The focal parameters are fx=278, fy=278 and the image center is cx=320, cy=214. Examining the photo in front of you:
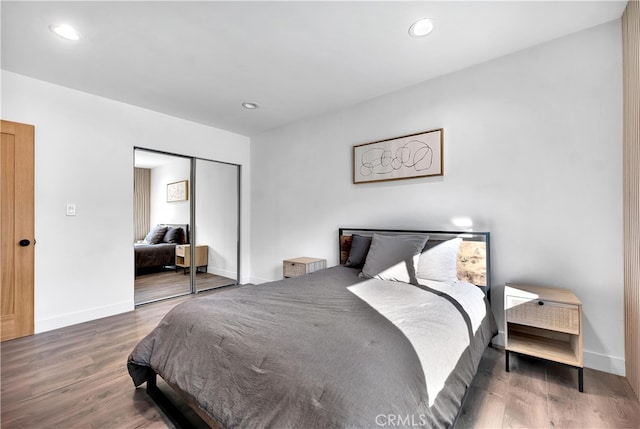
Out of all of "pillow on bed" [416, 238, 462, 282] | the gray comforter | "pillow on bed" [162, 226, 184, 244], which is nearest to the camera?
the gray comforter

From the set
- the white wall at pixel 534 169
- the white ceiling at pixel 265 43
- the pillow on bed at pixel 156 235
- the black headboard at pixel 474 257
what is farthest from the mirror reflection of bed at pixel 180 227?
the black headboard at pixel 474 257

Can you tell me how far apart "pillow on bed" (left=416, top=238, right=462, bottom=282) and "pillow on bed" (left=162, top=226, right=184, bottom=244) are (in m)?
3.41

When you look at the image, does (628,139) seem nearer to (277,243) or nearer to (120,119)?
(277,243)

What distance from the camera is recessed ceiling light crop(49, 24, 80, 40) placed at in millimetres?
2094

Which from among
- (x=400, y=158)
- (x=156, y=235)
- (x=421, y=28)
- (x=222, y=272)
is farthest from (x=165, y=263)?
(x=421, y=28)

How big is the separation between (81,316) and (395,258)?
3.45m

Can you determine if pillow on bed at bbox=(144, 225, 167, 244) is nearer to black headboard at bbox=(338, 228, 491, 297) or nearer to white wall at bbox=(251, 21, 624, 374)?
white wall at bbox=(251, 21, 624, 374)

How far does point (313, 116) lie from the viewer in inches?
155

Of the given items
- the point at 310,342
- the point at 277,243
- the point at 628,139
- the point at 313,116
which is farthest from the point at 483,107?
the point at 277,243

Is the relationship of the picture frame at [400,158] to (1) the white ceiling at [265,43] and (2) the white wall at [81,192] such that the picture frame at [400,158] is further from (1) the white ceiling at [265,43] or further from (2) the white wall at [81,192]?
(2) the white wall at [81,192]

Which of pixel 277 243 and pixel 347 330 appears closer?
pixel 347 330

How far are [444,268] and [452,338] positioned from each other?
968 mm

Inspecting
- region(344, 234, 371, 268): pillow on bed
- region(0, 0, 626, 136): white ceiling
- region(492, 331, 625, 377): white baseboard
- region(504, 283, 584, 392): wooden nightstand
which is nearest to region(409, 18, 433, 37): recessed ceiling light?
region(0, 0, 626, 136): white ceiling

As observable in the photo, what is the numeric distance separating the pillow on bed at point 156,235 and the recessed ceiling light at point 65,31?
92.9 inches
